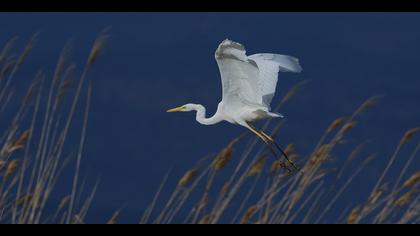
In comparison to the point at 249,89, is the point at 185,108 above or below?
below

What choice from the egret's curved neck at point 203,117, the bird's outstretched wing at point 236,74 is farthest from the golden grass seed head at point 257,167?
the egret's curved neck at point 203,117

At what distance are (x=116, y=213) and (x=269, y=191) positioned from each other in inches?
25.2

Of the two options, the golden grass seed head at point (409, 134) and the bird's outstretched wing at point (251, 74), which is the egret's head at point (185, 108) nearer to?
the bird's outstretched wing at point (251, 74)

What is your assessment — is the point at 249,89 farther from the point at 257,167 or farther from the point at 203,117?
the point at 257,167

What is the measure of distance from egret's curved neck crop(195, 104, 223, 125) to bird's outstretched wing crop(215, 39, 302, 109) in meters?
0.32

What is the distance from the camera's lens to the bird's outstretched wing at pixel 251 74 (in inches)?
184

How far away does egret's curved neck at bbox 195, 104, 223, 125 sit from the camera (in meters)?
5.64

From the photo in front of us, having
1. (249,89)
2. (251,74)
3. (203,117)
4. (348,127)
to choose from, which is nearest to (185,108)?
(203,117)

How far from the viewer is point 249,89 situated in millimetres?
5137

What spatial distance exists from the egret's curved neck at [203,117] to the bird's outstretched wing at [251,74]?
1.06ft

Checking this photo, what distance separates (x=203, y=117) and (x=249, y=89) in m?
0.70

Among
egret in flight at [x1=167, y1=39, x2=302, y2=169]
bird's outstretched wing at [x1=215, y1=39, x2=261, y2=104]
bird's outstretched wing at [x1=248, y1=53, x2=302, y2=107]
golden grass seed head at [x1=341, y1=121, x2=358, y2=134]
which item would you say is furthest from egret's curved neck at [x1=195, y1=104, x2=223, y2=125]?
golden grass seed head at [x1=341, y1=121, x2=358, y2=134]
